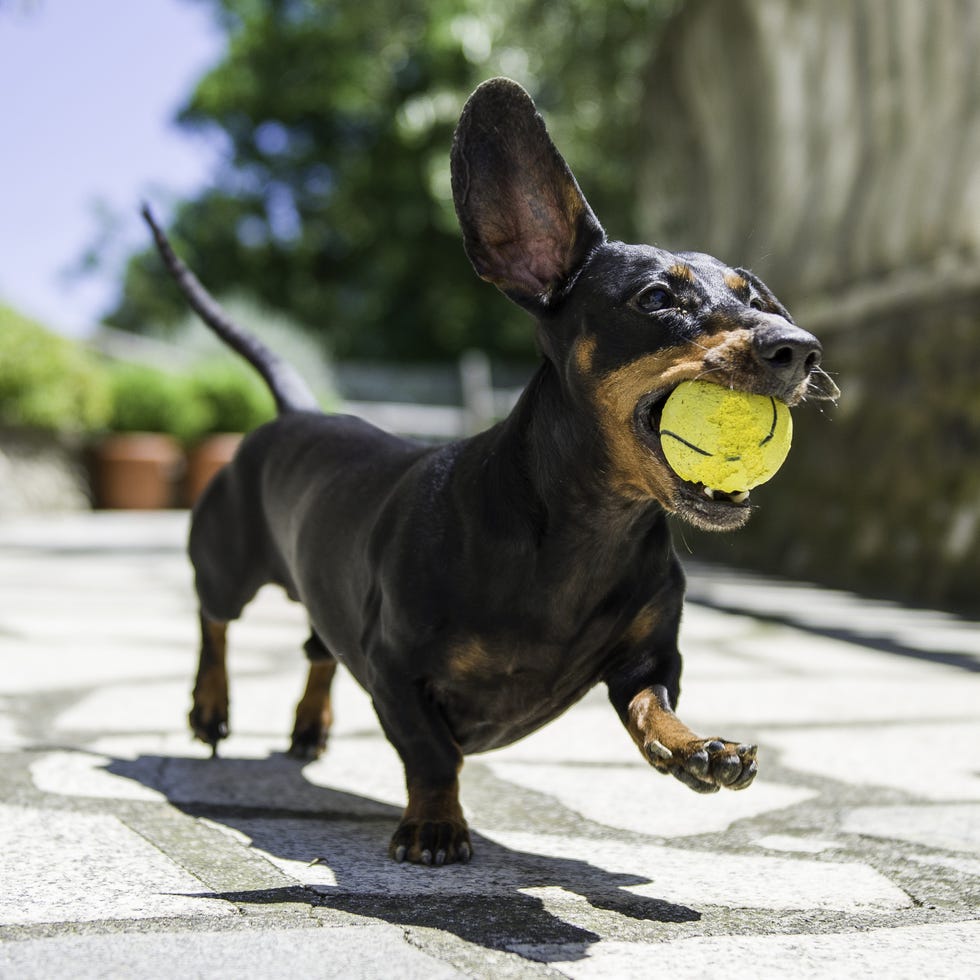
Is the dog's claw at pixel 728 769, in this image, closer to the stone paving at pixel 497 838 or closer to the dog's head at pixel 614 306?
the stone paving at pixel 497 838

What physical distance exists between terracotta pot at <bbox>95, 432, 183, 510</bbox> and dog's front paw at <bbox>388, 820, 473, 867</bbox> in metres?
10.7

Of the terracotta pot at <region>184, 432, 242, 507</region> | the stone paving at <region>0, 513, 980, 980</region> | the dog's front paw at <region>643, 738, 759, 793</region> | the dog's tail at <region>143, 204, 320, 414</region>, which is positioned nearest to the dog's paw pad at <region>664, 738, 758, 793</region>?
the dog's front paw at <region>643, 738, 759, 793</region>

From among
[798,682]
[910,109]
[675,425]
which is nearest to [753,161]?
[910,109]

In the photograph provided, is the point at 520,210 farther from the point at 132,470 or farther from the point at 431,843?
the point at 132,470

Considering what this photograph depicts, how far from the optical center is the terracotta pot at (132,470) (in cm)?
1229

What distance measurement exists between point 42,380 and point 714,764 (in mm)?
10298

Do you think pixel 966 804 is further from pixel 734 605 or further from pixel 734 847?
pixel 734 605

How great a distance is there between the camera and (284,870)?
1.98 m

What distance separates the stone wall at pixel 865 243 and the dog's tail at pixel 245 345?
116 inches

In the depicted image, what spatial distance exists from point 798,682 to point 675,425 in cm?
241

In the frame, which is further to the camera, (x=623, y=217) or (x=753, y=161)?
(x=623, y=217)

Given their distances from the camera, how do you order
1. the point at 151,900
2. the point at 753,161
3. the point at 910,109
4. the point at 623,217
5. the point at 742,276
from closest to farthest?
the point at 151,900
the point at 742,276
the point at 910,109
the point at 753,161
the point at 623,217

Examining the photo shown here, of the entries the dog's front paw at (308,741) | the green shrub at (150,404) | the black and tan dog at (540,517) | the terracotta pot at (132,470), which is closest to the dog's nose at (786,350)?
the black and tan dog at (540,517)

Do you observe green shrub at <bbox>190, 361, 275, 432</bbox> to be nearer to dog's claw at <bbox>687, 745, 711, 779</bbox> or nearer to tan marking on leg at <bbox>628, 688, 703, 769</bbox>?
tan marking on leg at <bbox>628, 688, 703, 769</bbox>
